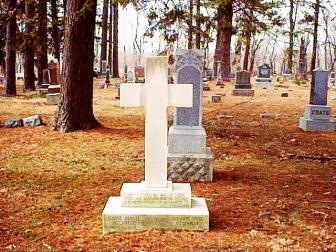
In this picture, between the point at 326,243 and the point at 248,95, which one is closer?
the point at 326,243

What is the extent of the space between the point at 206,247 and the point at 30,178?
374 cm

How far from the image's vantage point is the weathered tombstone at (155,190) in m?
5.28

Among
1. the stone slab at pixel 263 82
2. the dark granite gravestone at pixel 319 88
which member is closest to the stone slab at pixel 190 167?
the dark granite gravestone at pixel 319 88

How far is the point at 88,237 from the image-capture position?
203 inches

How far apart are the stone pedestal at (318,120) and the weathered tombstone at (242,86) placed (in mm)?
9101

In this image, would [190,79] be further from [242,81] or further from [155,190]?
[242,81]

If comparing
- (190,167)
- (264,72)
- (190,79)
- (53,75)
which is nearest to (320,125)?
(190,79)

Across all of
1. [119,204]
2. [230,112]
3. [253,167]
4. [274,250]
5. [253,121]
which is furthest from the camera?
[230,112]

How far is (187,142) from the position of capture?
779cm

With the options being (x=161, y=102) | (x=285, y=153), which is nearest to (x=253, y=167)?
(x=285, y=153)

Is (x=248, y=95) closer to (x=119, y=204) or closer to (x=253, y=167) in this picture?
(x=253, y=167)

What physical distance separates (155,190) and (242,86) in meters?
17.8

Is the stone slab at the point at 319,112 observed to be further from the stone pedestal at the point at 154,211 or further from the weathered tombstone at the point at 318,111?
the stone pedestal at the point at 154,211

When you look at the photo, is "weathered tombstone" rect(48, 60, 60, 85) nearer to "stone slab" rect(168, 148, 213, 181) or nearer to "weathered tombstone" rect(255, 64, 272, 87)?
"weathered tombstone" rect(255, 64, 272, 87)
